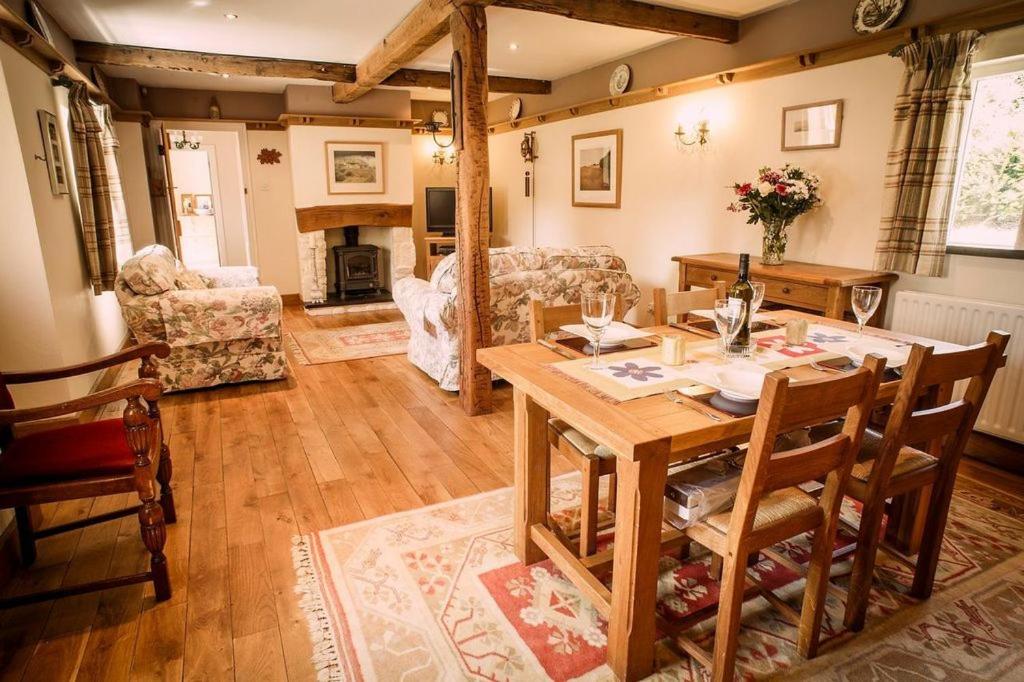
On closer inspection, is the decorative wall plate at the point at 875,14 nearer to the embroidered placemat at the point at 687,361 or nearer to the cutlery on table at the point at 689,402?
the embroidered placemat at the point at 687,361

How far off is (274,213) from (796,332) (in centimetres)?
659

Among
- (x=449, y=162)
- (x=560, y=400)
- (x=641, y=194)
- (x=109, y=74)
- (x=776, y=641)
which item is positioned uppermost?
(x=109, y=74)

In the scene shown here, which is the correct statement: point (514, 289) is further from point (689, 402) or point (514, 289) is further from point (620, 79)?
point (620, 79)

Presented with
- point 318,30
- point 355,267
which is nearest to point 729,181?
point 318,30

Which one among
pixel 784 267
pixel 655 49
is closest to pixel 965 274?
pixel 784 267

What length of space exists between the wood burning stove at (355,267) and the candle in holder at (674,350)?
234 inches

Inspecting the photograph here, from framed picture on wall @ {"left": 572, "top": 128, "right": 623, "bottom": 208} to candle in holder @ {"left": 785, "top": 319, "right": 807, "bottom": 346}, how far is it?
12.7ft

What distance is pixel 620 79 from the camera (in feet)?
17.8

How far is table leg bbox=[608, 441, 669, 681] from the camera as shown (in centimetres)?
146

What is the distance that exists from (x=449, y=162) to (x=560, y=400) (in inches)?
281

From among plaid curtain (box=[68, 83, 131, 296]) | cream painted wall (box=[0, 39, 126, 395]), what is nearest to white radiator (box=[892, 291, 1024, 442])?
cream painted wall (box=[0, 39, 126, 395])

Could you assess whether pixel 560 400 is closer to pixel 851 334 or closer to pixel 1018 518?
pixel 851 334

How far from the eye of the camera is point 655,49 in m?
5.05

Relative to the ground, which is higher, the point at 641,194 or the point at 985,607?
the point at 641,194
